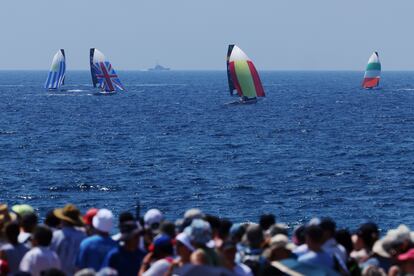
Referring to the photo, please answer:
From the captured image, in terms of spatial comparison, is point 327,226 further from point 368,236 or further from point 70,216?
point 70,216

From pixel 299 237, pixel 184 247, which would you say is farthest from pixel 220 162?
pixel 184 247

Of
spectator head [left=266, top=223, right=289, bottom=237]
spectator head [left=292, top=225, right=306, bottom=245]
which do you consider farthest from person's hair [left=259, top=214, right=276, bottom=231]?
spectator head [left=266, top=223, right=289, bottom=237]

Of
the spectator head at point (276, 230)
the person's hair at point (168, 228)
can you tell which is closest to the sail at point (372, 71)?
the spectator head at point (276, 230)

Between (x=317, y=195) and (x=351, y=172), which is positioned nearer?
(x=317, y=195)

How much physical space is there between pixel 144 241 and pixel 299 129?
255 ft

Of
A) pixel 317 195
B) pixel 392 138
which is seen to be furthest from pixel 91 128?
pixel 317 195

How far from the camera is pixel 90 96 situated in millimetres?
160125

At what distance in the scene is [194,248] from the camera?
11.3 meters

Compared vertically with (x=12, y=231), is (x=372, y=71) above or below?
below

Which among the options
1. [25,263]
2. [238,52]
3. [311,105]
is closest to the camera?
[25,263]

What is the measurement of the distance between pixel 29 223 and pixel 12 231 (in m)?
0.85

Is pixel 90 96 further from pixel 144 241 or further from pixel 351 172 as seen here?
pixel 144 241

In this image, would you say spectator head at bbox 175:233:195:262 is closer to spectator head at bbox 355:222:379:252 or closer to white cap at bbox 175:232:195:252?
white cap at bbox 175:232:195:252

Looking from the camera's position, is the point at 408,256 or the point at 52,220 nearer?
the point at 408,256
